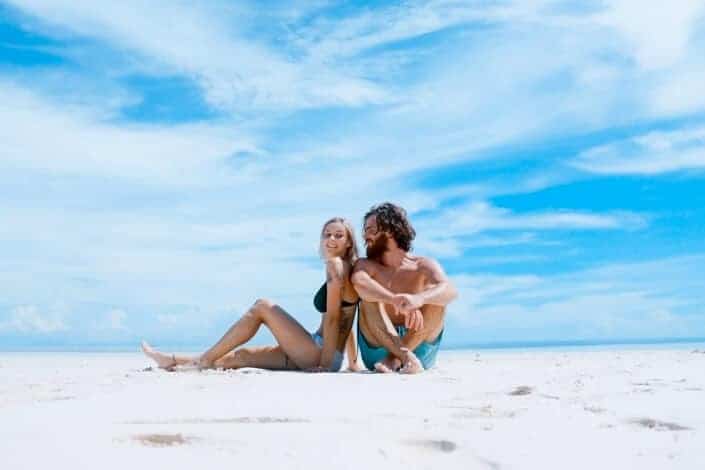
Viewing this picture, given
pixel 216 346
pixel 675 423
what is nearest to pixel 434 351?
pixel 216 346

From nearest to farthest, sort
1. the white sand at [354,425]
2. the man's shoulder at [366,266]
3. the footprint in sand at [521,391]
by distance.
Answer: the white sand at [354,425], the footprint in sand at [521,391], the man's shoulder at [366,266]

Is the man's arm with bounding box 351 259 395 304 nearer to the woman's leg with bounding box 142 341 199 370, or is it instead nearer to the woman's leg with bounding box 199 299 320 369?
the woman's leg with bounding box 199 299 320 369

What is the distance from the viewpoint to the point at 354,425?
3576 mm

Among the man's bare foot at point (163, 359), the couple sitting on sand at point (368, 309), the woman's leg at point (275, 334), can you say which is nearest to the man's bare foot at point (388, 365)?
the couple sitting on sand at point (368, 309)

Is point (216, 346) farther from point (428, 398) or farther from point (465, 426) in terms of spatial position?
point (465, 426)

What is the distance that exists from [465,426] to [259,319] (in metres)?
3.69

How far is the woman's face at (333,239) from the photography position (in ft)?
22.3

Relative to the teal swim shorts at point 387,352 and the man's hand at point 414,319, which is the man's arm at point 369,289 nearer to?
the man's hand at point 414,319

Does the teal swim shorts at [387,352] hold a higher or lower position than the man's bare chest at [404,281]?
lower

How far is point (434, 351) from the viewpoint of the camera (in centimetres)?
705

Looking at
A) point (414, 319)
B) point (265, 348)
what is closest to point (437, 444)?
point (414, 319)

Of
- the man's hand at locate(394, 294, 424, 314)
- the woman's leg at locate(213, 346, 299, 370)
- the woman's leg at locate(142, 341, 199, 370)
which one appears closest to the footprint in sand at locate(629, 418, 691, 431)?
the man's hand at locate(394, 294, 424, 314)

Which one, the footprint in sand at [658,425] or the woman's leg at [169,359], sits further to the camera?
the woman's leg at [169,359]

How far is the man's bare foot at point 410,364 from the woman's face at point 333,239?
3.46ft
